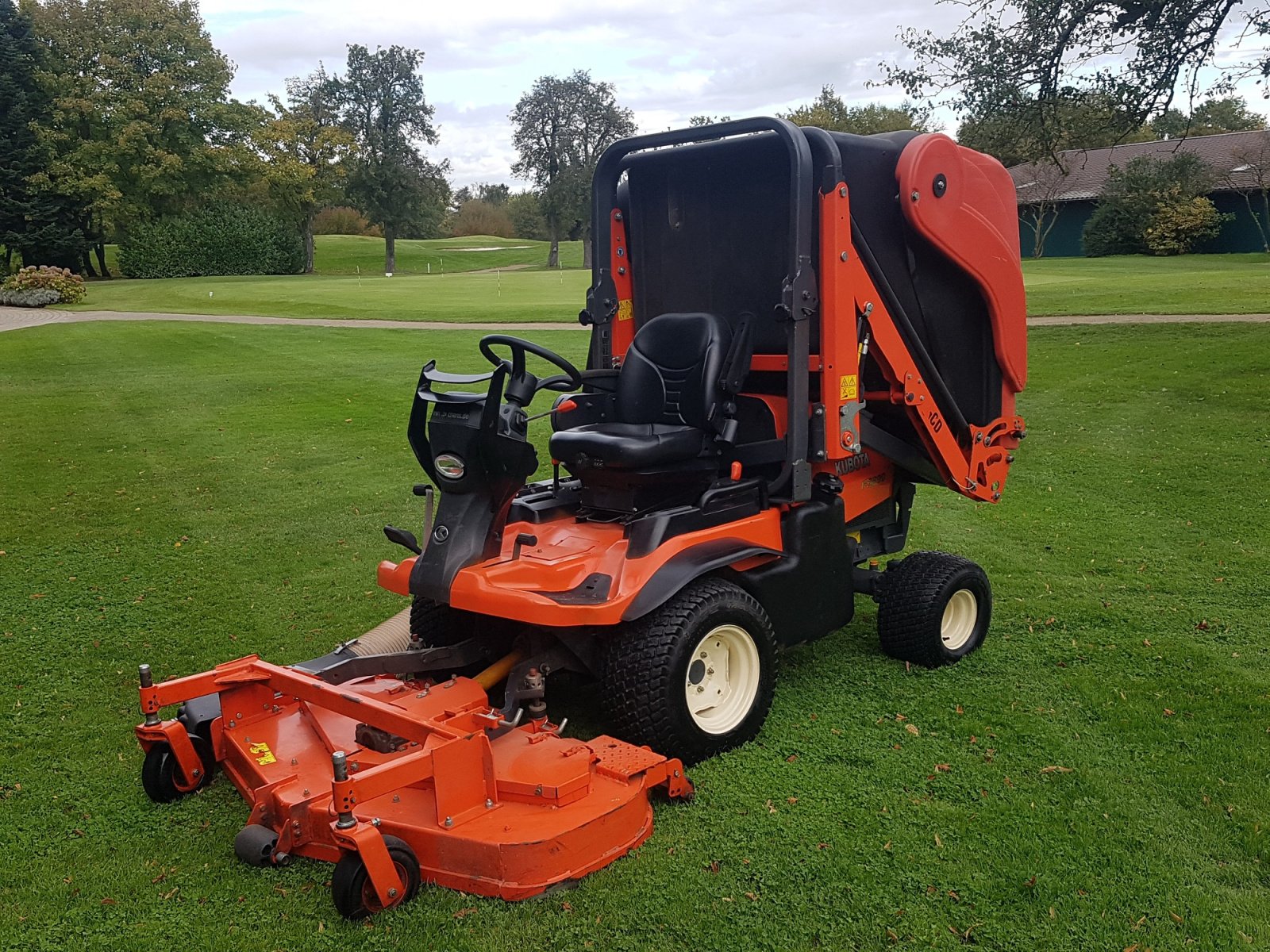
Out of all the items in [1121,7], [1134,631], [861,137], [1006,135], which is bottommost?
[1134,631]

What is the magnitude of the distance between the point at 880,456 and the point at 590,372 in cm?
144

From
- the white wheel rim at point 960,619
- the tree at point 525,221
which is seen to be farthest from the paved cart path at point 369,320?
the tree at point 525,221

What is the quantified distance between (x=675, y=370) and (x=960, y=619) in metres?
1.82

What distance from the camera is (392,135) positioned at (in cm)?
5762

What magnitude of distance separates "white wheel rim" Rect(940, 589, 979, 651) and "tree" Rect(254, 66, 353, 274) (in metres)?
48.9

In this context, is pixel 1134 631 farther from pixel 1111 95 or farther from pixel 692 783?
pixel 1111 95

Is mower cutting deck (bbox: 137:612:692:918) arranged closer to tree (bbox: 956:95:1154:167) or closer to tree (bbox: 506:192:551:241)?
tree (bbox: 956:95:1154:167)

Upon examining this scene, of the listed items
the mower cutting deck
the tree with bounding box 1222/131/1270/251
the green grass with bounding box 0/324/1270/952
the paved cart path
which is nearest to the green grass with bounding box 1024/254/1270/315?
the paved cart path

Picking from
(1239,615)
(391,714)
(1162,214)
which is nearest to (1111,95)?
Answer: (1239,615)

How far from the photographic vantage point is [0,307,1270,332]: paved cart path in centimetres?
1742

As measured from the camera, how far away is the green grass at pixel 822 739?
304 cm

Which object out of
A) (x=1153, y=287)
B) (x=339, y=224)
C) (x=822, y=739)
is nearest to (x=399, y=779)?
(x=822, y=739)

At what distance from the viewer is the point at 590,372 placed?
508cm

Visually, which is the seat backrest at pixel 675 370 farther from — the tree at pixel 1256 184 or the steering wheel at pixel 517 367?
the tree at pixel 1256 184
